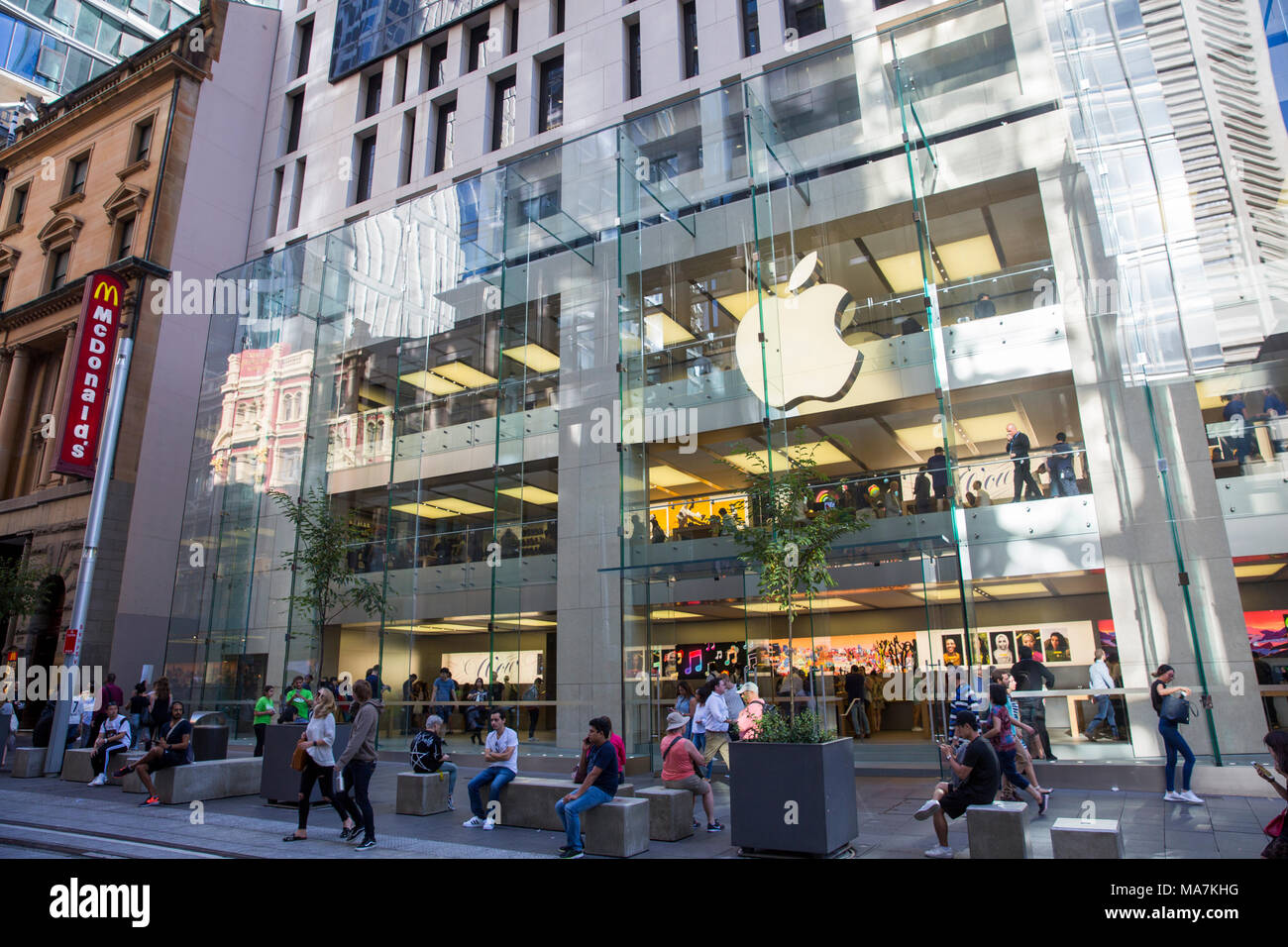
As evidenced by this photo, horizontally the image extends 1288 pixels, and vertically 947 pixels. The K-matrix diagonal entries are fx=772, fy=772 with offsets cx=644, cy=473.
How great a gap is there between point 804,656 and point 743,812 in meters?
6.93

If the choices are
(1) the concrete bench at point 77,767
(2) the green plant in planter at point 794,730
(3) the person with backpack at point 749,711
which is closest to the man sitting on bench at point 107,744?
(1) the concrete bench at point 77,767

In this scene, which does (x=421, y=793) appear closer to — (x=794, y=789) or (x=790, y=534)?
(x=794, y=789)

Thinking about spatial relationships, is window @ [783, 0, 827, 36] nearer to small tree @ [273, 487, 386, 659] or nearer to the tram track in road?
small tree @ [273, 487, 386, 659]

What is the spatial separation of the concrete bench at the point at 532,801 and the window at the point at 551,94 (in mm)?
20375

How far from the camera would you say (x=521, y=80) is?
960 inches

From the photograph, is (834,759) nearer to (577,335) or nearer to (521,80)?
(577,335)

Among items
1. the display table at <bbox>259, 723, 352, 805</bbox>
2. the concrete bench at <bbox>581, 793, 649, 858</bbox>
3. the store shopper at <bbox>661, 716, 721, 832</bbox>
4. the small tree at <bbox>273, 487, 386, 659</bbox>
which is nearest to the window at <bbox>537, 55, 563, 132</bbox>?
the small tree at <bbox>273, 487, 386, 659</bbox>

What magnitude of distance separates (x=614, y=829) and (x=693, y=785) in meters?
1.56

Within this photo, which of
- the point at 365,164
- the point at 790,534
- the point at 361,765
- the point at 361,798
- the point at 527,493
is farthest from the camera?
the point at 365,164

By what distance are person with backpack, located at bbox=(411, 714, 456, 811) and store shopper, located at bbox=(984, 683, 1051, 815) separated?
701cm

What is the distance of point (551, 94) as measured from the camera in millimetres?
24359

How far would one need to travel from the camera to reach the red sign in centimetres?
2569

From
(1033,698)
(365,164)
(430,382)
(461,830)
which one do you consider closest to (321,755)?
(461,830)

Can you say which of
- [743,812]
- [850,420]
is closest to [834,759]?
[743,812]
